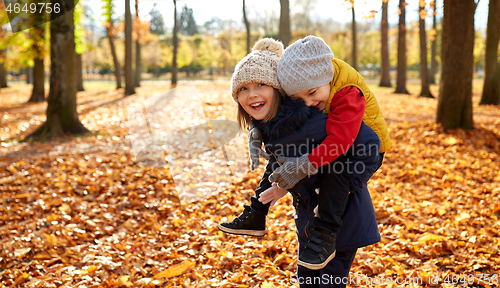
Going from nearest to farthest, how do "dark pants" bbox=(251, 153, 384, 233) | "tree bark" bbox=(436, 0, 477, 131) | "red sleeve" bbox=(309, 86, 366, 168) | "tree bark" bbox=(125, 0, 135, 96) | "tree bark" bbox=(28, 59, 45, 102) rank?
"red sleeve" bbox=(309, 86, 366, 168) < "dark pants" bbox=(251, 153, 384, 233) < "tree bark" bbox=(436, 0, 477, 131) < "tree bark" bbox=(28, 59, 45, 102) < "tree bark" bbox=(125, 0, 135, 96)

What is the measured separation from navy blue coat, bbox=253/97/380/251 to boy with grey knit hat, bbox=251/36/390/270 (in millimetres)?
49

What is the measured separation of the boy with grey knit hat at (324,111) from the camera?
1.65 m

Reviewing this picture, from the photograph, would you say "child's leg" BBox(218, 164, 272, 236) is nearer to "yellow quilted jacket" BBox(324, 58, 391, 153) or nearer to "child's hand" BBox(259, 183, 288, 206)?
"child's hand" BBox(259, 183, 288, 206)

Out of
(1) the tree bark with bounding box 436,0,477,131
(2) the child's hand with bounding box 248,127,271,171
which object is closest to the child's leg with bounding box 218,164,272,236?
(2) the child's hand with bounding box 248,127,271,171

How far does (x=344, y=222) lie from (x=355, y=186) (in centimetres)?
22

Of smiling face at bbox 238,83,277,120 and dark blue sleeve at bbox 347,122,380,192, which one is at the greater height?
smiling face at bbox 238,83,277,120

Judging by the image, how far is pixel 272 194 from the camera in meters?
2.01

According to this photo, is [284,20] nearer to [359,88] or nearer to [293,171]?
[359,88]

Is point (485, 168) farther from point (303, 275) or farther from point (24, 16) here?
point (24, 16)

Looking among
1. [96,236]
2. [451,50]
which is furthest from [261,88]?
[451,50]

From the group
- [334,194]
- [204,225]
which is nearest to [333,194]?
[334,194]

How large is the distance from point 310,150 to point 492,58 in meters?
12.4

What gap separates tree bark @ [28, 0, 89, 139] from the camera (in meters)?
8.28

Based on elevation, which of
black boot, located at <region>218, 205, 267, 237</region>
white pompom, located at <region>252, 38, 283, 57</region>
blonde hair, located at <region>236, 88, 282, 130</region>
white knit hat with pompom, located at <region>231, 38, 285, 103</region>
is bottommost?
black boot, located at <region>218, 205, 267, 237</region>
